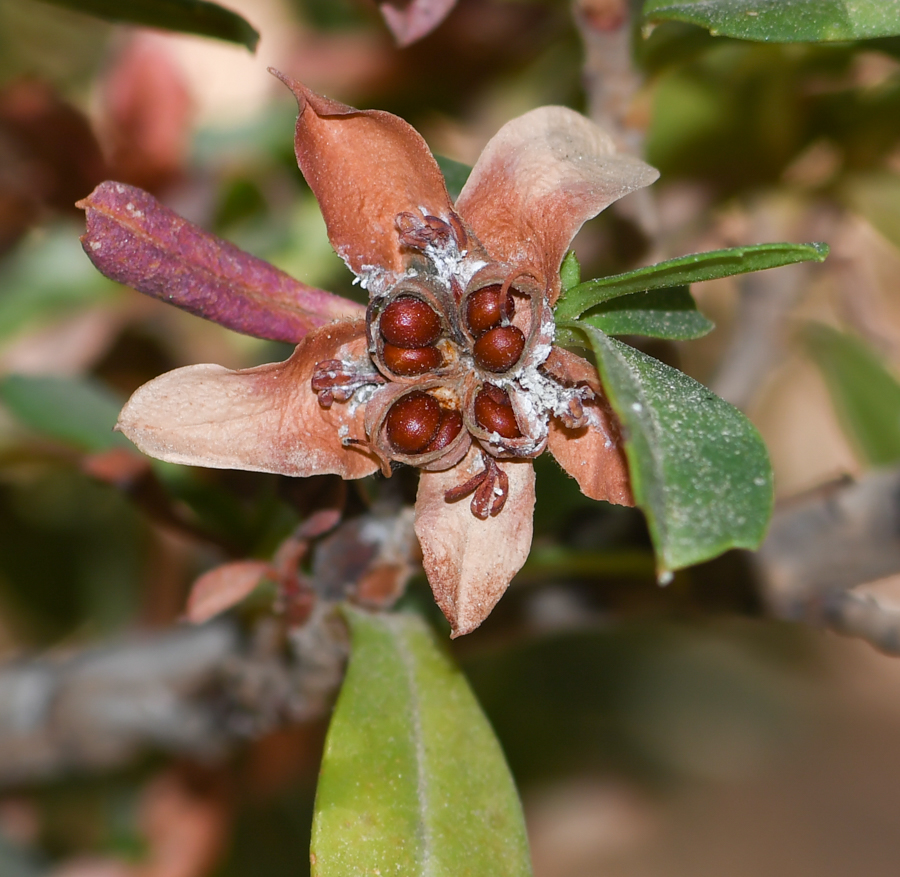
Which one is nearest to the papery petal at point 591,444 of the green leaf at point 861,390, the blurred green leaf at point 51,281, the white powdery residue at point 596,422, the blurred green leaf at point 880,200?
the white powdery residue at point 596,422

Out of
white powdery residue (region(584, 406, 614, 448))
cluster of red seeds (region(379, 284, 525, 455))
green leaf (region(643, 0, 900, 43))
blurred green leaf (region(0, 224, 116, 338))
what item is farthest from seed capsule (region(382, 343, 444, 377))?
blurred green leaf (region(0, 224, 116, 338))

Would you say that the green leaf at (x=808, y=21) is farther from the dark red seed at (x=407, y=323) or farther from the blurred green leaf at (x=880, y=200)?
the blurred green leaf at (x=880, y=200)

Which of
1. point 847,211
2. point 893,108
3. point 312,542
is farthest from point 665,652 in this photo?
point 312,542

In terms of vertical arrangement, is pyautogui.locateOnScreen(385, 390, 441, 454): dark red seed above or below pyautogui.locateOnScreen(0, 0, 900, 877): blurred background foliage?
above

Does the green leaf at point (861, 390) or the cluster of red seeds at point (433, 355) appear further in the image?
the green leaf at point (861, 390)

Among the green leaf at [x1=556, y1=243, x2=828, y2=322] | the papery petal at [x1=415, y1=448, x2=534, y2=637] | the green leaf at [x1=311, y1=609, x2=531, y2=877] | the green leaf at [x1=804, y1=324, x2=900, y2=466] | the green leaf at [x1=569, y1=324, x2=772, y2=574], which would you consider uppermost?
the green leaf at [x1=556, y1=243, x2=828, y2=322]

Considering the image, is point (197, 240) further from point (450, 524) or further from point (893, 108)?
point (893, 108)

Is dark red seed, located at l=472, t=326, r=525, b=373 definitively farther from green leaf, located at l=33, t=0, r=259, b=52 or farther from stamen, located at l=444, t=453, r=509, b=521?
green leaf, located at l=33, t=0, r=259, b=52
